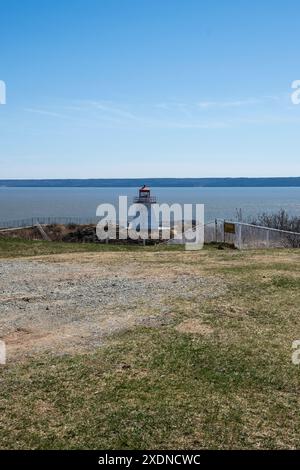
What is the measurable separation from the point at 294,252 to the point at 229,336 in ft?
31.2

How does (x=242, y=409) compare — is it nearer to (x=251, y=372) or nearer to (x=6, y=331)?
(x=251, y=372)

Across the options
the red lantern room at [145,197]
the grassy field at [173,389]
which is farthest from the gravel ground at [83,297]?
the red lantern room at [145,197]

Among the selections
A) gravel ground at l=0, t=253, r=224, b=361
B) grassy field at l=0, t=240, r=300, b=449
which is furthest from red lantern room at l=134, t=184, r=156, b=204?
grassy field at l=0, t=240, r=300, b=449

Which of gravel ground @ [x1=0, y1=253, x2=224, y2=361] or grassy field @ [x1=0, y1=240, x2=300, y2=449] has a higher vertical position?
gravel ground @ [x1=0, y1=253, x2=224, y2=361]

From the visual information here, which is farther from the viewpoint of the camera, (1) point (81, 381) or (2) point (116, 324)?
(2) point (116, 324)

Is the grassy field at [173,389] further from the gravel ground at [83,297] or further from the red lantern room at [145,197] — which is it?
the red lantern room at [145,197]

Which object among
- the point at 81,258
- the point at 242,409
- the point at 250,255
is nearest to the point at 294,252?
the point at 250,255

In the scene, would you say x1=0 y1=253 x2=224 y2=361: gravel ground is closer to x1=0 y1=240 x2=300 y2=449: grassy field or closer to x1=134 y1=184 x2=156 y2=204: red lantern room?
x1=0 y1=240 x2=300 y2=449: grassy field

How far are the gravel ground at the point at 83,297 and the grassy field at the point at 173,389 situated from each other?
0.43 metres

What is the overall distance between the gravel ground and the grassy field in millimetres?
430

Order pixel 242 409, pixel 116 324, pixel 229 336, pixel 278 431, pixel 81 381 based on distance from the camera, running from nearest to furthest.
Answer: pixel 278 431
pixel 242 409
pixel 81 381
pixel 229 336
pixel 116 324

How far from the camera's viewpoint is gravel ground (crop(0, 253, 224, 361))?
25.0ft

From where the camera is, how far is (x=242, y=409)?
523 centimetres

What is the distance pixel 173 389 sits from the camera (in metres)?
5.68
